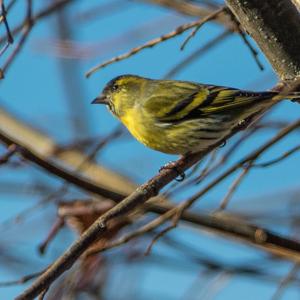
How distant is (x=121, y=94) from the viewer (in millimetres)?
4383

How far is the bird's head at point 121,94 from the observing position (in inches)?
166

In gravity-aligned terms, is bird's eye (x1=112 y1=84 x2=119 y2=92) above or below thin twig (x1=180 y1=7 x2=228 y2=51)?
below

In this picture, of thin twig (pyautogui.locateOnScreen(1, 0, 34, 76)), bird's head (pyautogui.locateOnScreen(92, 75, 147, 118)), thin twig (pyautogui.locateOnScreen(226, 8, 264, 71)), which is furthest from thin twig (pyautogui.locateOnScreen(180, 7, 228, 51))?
bird's head (pyautogui.locateOnScreen(92, 75, 147, 118))

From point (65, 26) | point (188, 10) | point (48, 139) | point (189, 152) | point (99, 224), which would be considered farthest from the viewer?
point (65, 26)

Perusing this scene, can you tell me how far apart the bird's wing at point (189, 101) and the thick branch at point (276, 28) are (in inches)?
53.4

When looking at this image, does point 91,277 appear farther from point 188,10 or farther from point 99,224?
point 188,10

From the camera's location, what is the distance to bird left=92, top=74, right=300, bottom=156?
3490 mm

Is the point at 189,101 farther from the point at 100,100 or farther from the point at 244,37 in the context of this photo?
the point at 244,37

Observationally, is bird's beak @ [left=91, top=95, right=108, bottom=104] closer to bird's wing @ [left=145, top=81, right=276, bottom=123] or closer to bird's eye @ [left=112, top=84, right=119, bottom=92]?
bird's eye @ [left=112, top=84, right=119, bottom=92]

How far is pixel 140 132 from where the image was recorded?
3814mm

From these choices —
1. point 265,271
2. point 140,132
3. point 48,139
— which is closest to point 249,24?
point 265,271

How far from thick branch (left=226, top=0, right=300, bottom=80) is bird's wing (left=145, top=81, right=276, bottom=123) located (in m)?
1.36

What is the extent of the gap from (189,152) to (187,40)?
749 mm

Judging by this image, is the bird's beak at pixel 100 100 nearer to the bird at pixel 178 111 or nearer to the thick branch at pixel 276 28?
the bird at pixel 178 111
